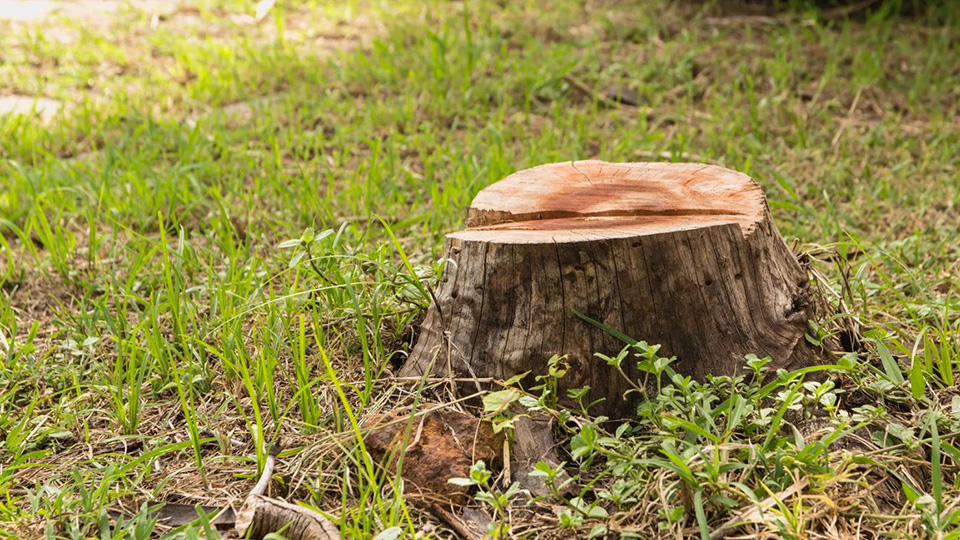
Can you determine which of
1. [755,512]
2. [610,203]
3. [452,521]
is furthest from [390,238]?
[755,512]

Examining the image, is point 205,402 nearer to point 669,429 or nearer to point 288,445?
point 288,445

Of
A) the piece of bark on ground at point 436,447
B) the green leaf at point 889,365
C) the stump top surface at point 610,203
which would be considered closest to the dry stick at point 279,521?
the piece of bark on ground at point 436,447

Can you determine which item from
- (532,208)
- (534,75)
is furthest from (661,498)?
(534,75)

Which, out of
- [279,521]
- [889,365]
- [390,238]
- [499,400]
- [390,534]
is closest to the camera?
[390,534]

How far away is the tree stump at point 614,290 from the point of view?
2088 millimetres

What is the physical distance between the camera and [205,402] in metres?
2.42

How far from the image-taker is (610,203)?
7.60ft

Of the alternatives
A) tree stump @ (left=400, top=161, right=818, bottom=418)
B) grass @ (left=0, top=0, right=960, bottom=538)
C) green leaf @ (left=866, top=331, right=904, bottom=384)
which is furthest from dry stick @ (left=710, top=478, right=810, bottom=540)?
green leaf @ (left=866, top=331, right=904, bottom=384)

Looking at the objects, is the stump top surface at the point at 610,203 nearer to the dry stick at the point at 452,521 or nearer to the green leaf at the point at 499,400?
the green leaf at the point at 499,400

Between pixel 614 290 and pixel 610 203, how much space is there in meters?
0.31

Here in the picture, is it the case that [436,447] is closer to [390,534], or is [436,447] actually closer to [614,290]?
[390,534]

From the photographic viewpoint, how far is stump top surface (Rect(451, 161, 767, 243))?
2160 mm

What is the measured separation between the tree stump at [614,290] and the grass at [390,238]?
0.10 metres

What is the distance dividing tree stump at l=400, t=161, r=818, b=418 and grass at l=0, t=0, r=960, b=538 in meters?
0.10
